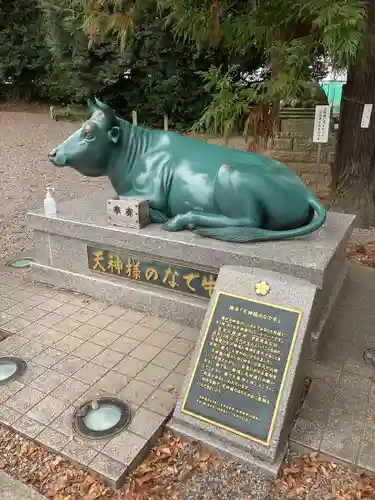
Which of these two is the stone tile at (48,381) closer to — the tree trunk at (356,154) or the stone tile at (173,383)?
the stone tile at (173,383)

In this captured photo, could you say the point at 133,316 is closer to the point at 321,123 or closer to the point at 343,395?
the point at 343,395

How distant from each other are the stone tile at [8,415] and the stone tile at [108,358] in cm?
83

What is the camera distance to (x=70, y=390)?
3.67 metres

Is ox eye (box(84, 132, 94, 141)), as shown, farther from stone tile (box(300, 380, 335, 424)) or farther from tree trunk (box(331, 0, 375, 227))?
tree trunk (box(331, 0, 375, 227))

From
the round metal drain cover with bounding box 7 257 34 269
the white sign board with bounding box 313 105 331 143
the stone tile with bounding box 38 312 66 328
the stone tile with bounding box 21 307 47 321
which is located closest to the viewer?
the stone tile with bounding box 38 312 66 328

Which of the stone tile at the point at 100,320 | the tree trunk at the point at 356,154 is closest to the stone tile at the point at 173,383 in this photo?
the stone tile at the point at 100,320

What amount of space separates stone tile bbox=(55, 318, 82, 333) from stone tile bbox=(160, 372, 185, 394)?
1.29 m

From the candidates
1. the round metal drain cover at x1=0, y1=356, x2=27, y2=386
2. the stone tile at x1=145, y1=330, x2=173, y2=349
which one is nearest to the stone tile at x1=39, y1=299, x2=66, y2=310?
→ the round metal drain cover at x1=0, y1=356, x2=27, y2=386

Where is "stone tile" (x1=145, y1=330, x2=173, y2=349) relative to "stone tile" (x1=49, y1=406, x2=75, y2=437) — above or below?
above

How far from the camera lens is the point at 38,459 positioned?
3090 mm

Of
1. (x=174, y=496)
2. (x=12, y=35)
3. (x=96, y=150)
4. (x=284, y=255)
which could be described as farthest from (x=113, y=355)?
(x=12, y=35)

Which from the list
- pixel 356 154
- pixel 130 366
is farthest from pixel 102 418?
pixel 356 154

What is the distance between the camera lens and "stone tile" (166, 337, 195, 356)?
4.19m

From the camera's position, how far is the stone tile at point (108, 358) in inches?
158
